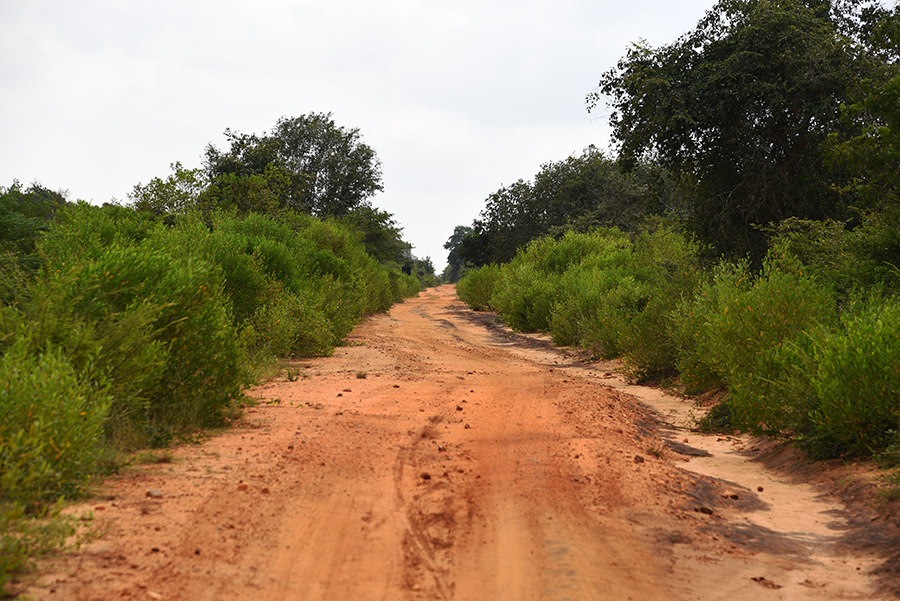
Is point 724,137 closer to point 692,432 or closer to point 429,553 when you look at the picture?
point 692,432

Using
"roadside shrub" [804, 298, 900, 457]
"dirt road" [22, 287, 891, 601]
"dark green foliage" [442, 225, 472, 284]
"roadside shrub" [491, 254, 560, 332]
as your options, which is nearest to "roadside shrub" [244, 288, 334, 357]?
"dirt road" [22, 287, 891, 601]

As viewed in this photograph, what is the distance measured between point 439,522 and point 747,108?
14006mm

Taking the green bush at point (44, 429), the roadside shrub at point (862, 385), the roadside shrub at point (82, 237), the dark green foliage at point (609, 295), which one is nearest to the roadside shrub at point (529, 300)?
the dark green foliage at point (609, 295)

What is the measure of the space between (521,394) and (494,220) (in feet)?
141

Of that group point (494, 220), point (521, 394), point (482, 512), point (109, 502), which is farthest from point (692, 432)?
point (494, 220)

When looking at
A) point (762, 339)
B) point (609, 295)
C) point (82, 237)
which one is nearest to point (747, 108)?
point (609, 295)

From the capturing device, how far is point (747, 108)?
49.9 ft

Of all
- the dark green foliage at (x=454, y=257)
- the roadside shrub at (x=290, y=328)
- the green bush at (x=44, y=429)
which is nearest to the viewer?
the green bush at (x=44, y=429)

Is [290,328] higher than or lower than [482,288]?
lower

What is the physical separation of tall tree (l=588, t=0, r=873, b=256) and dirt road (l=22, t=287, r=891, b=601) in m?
9.61

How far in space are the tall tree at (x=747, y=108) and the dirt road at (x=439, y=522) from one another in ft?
31.5

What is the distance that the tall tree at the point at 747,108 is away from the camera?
1439 centimetres

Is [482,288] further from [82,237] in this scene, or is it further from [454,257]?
[454,257]

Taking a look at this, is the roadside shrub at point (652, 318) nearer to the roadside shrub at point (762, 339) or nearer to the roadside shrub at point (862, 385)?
the roadside shrub at point (762, 339)
